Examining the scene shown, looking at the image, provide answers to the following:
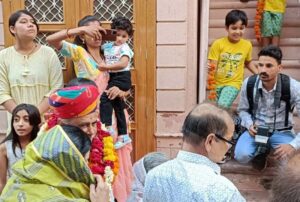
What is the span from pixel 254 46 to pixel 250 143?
95.4 inches

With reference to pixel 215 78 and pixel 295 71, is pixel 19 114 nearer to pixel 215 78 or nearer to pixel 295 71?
pixel 215 78

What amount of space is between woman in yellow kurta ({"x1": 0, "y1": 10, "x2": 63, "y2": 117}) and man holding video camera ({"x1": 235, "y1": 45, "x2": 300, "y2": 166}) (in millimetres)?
1735

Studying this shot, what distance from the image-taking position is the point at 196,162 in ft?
5.57

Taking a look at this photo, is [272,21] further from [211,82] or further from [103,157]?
[103,157]

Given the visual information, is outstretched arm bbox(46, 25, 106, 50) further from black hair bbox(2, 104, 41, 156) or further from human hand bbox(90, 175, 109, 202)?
human hand bbox(90, 175, 109, 202)

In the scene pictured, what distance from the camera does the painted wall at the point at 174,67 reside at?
14.8ft

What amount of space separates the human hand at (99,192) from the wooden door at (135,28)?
286 cm

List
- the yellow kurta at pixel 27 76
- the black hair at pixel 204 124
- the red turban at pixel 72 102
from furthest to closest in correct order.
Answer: the yellow kurta at pixel 27 76 → the red turban at pixel 72 102 → the black hair at pixel 204 124

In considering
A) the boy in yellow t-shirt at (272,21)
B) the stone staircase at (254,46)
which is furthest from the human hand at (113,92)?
the boy in yellow t-shirt at (272,21)

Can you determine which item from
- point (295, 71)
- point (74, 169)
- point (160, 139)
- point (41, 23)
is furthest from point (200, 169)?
point (295, 71)

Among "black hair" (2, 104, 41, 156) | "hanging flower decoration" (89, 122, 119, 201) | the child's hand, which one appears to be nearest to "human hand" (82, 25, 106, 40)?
the child's hand

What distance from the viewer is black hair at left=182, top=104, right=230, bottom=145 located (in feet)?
5.65

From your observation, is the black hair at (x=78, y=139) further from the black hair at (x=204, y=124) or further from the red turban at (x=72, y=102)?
the black hair at (x=204, y=124)

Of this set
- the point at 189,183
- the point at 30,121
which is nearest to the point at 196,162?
the point at 189,183
